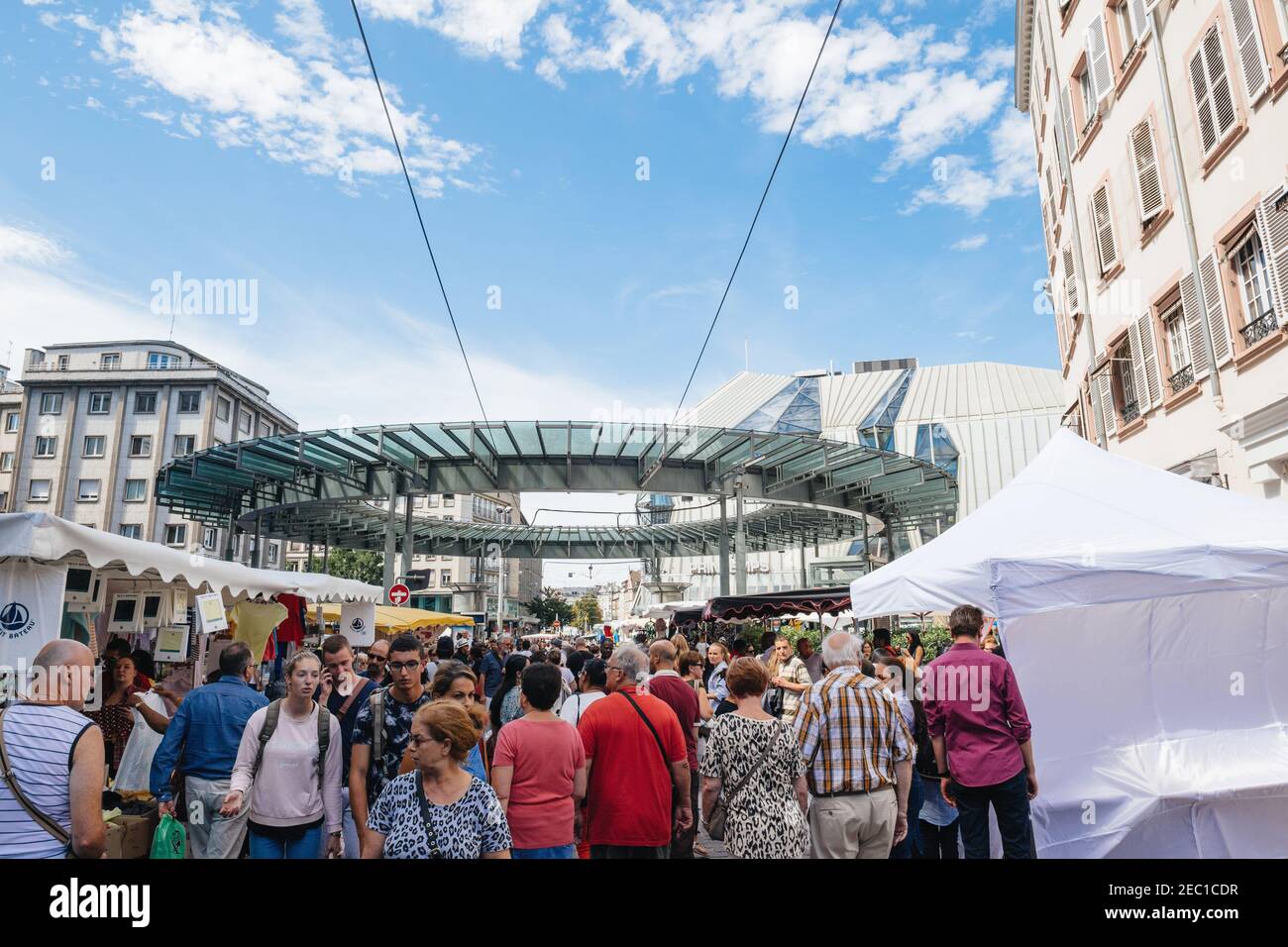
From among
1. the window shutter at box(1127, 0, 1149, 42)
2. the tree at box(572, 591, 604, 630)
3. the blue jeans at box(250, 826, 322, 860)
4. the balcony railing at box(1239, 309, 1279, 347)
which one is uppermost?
the window shutter at box(1127, 0, 1149, 42)

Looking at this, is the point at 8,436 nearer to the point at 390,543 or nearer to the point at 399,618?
the point at 390,543

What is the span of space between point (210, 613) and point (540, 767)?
273 inches

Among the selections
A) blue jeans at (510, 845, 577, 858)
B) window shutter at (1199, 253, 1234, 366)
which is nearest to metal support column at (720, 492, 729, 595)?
window shutter at (1199, 253, 1234, 366)

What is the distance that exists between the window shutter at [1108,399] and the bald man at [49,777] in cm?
1816

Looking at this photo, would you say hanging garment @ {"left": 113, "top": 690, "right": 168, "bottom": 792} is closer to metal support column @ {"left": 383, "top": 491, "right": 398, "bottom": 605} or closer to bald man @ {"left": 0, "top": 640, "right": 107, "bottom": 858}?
bald man @ {"left": 0, "top": 640, "right": 107, "bottom": 858}

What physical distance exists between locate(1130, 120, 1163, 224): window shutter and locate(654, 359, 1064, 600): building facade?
32.6 m

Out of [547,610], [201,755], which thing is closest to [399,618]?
[201,755]

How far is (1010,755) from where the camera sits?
17.0 ft

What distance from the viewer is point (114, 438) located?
53.6 metres

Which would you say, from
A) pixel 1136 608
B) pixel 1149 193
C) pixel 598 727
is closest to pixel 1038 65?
pixel 1149 193

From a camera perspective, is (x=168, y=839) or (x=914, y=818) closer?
(x=168, y=839)

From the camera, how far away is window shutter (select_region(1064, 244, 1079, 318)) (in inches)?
730

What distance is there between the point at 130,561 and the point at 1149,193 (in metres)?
16.2
